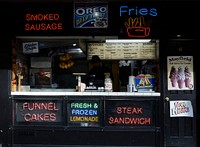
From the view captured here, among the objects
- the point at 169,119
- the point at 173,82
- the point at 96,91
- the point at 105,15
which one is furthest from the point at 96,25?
the point at 169,119

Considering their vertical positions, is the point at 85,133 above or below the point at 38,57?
below

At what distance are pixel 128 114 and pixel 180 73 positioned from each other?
4.63 ft

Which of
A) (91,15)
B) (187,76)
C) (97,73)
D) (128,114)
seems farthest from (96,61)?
(187,76)

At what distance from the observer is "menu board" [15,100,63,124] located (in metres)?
7.12

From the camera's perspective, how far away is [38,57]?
774 cm

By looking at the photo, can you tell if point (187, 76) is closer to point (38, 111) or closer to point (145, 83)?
point (145, 83)

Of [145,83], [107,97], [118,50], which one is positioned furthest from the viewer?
[118,50]

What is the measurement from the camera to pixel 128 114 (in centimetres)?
707

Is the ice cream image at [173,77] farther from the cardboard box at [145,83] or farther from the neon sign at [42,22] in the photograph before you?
the neon sign at [42,22]

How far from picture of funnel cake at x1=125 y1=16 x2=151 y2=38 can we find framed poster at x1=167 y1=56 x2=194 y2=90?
2.48ft

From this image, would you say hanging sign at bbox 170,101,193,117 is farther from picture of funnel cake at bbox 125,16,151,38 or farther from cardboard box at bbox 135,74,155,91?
picture of funnel cake at bbox 125,16,151,38

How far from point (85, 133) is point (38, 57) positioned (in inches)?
82.3

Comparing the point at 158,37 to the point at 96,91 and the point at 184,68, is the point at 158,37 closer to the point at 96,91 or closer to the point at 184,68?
the point at 184,68

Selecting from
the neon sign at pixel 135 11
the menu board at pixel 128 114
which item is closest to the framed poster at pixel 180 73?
the menu board at pixel 128 114
